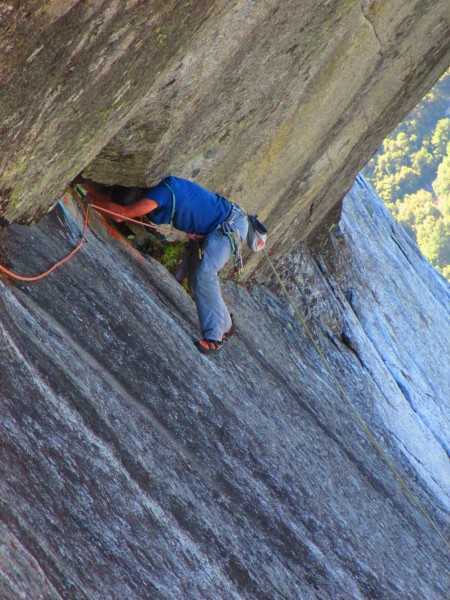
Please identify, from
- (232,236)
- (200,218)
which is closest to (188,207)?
(200,218)

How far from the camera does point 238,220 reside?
7.89 metres

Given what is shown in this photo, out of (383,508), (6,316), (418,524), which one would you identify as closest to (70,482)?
(6,316)

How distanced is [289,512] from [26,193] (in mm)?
3212

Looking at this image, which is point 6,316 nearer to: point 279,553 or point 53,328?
point 53,328

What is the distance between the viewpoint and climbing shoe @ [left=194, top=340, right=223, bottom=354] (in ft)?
23.4

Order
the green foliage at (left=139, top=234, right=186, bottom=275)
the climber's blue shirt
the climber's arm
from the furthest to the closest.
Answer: the green foliage at (left=139, top=234, right=186, bottom=275)
the climber's blue shirt
the climber's arm

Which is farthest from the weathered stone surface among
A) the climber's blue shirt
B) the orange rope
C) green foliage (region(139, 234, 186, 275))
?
the climber's blue shirt

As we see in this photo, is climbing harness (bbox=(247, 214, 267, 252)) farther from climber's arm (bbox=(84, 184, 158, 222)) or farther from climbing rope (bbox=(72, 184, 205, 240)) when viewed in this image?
climber's arm (bbox=(84, 184, 158, 222))

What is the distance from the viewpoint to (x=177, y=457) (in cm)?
547

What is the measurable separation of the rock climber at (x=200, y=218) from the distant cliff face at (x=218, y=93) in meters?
0.26

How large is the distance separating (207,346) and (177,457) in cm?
184

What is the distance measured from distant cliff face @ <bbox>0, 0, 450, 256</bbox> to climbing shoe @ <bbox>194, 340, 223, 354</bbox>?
1.65 meters

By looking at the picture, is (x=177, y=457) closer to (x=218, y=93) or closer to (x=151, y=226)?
(x=151, y=226)

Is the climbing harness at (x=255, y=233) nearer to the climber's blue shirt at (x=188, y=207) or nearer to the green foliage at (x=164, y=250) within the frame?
the climber's blue shirt at (x=188, y=207)
